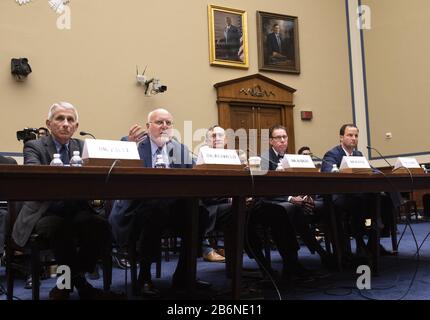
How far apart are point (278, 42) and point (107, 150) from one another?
20.8 ft

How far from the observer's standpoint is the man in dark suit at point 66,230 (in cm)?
211

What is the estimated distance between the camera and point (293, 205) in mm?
2900

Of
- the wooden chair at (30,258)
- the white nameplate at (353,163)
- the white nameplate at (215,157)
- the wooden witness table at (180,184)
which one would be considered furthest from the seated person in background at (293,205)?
the wooden chair at (30,258)

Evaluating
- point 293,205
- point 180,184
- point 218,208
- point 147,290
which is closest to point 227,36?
point 293,205

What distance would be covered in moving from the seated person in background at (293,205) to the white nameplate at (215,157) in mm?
691

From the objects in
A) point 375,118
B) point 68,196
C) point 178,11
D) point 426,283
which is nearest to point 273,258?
point 426,283

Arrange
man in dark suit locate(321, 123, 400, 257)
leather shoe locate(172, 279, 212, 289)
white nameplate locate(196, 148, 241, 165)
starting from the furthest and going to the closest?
man in dark suit locate(321, 123, 400, 257)
leather shoe locate(172, 279, 212, 289)
white nameplate locate(196, 148, 241, 165)

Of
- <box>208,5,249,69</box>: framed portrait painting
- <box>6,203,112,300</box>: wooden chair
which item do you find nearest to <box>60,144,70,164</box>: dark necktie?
<box>6,203,112,300</box>: wooden chair

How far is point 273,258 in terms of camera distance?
394 centimetres

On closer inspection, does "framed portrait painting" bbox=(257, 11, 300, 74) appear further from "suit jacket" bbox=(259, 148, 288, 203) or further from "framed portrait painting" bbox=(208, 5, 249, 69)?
"suit jacket" bbox=(259, 148, 288, 203)

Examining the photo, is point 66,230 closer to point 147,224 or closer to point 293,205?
point 147,224

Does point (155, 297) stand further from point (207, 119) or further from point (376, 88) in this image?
point (376, 88)

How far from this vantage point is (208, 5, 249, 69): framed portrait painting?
275 inches

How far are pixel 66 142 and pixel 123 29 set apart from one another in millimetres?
4354
